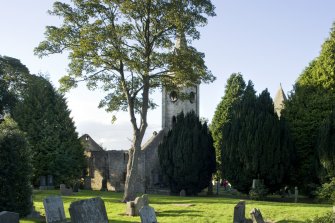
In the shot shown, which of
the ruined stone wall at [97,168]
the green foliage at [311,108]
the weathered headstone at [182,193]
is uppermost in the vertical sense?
the green foliage at [311,108]

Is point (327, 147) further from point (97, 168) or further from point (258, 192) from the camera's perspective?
point (97, 168)

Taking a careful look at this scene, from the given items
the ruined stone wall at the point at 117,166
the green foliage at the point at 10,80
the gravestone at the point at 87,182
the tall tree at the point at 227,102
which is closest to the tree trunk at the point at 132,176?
the tall tree at the point at 227,102

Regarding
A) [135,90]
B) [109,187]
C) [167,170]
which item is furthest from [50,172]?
[135,90]

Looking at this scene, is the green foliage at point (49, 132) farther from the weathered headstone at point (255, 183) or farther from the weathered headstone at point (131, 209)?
the weathered headstone at point (131, 209)

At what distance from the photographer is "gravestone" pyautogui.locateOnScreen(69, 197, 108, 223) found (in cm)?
1254

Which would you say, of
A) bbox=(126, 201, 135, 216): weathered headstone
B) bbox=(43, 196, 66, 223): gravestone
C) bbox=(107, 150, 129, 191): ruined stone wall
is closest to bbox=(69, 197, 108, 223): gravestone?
bbox=(43, 196, 66, 223): gravestone

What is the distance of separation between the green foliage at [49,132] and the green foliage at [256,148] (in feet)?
49.9

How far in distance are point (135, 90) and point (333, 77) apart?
45.5 feet

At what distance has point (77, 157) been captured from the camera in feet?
140

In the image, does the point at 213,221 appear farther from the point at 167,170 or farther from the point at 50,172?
the point at 50,172

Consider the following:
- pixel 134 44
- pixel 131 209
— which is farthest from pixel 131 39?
pixel 131 209

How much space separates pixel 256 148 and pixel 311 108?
485 cm

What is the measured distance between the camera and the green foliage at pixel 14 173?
18922 mm

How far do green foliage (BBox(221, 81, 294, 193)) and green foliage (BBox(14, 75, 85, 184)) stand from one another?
15209 millimetres
